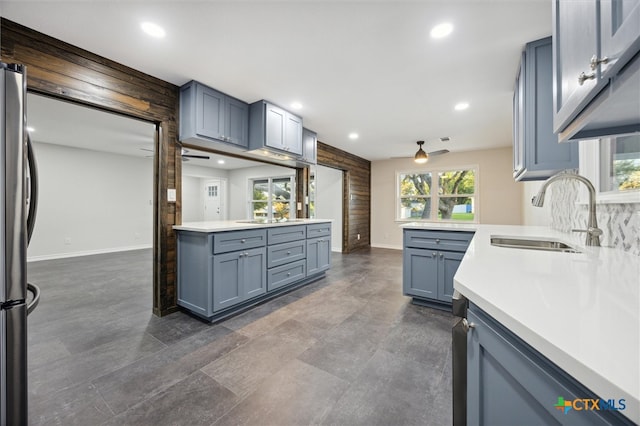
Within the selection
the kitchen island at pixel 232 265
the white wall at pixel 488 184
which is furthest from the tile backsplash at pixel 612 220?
the white wall at pixel 488 184

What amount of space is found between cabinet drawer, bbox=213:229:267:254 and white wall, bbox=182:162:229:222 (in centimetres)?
605

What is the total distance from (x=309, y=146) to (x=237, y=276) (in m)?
2.46

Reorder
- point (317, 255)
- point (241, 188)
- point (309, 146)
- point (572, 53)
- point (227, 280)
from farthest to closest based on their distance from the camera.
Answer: point (241, 188), point (309, 146), point (317, 255), point (227, 280), point (572, 53)

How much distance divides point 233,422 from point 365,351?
104 cm

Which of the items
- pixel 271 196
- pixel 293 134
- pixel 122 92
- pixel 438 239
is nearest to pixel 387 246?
pixel 271 196

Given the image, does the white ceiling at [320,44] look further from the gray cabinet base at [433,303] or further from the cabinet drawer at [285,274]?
the gray cabinet base at [433,303]

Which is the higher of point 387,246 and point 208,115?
point 208,115

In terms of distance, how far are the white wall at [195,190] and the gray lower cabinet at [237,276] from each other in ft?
20.2

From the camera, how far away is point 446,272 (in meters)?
2.71

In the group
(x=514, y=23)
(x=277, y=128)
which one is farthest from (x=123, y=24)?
(x=514, y=23)

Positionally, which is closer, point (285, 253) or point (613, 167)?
point (613, 167)

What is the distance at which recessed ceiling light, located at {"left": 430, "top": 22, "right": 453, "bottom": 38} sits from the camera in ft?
5.98

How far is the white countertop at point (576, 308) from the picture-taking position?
39 cm

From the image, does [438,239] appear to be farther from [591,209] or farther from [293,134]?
[293,134]
